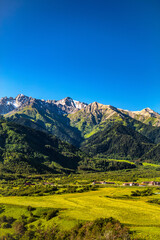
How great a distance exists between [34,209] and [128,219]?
41.0 metres

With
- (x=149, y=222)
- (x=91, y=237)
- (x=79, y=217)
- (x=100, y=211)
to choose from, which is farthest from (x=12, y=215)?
(x=149, y=222)

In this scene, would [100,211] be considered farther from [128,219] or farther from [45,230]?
[45,230]

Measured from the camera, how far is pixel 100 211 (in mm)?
67688

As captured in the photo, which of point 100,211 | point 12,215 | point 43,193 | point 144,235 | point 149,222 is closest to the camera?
point 144,235

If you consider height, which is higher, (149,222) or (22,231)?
(149,222)

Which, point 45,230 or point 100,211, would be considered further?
point 100,211

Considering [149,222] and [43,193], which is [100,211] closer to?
[149,222]

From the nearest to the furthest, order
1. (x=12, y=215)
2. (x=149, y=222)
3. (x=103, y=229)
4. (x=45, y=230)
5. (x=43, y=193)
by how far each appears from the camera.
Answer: (x=103, y=229)
(x=149, y=222)
(x=45, y=230)
(x=12, y=215)
(x=43, y=193)

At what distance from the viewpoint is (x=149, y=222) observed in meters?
55.2

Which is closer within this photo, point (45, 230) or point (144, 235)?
point (144, 235)

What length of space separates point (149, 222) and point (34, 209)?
47.4 meters

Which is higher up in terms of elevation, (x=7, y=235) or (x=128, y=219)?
(x=128, y=219)

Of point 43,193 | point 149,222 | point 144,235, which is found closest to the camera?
point 144,235

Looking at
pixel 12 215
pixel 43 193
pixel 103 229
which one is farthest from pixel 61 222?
pixel 43 193
